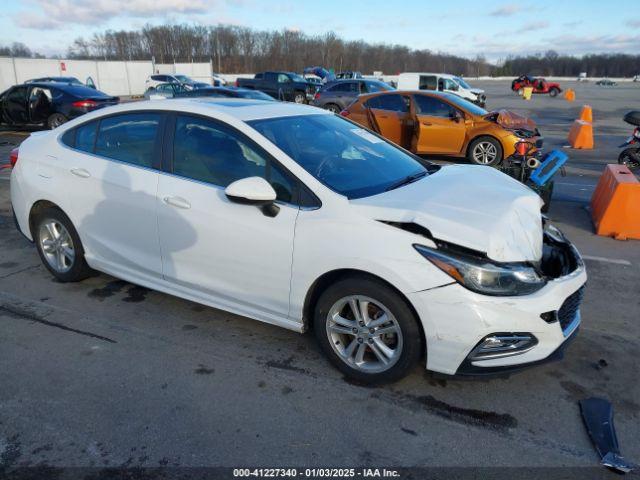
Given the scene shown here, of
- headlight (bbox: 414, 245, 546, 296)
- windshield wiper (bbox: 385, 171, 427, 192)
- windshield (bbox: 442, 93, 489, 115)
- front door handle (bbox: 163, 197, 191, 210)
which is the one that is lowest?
headlight (bbox: 414, 245, 546, 296)

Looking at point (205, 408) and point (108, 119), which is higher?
point (108, 119)

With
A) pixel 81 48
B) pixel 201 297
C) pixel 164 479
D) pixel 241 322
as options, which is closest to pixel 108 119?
pixel 201 297

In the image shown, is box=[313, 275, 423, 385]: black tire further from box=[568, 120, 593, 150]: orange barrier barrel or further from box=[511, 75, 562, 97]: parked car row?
box=[511, 75, 562, 97]: parked car row

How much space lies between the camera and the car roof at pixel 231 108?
356cm

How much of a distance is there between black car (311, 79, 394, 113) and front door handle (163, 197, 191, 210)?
17005 mm

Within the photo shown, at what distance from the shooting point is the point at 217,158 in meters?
3.45

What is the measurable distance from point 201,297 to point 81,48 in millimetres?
84345

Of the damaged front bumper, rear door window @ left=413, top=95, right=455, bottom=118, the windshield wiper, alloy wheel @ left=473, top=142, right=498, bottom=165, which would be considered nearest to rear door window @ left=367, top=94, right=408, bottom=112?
rear door window @ left=413, top=95, right=455, bottom=118

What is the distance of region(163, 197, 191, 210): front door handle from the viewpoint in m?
3.43

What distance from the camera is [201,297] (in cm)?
359

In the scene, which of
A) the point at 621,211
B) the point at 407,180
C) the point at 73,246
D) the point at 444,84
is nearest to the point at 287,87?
the point at 444,84

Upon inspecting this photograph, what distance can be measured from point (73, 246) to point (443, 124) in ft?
28.5

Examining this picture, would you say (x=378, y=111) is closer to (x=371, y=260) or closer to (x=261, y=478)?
(x=371, y=260)

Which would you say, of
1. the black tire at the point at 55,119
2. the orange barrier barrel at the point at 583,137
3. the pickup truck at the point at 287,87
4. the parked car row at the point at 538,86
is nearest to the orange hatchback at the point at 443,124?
the orange barrier barrel at the point at 583,137
